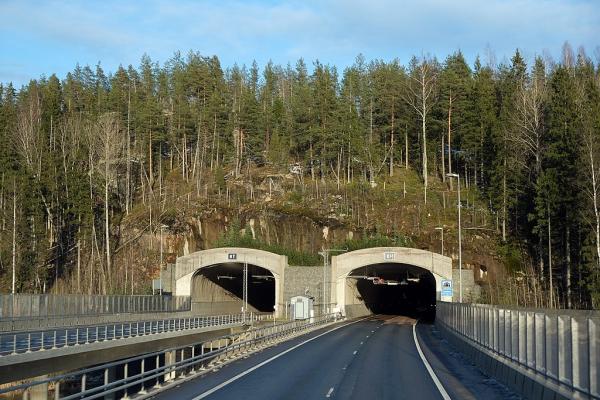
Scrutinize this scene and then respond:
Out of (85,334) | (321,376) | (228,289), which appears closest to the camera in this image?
(321,376)

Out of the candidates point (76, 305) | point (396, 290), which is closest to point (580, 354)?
point (76, 305)

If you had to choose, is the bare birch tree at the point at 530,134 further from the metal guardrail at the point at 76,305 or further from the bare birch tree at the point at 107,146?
the bare birch tree at the point at 107,146

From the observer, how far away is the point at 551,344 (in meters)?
17.4

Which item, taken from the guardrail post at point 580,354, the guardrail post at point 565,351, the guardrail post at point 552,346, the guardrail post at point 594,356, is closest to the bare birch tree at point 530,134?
the guardrail post at point 552,346

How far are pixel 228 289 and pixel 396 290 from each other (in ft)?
101

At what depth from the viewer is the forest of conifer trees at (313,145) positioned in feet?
249

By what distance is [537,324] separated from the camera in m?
18.9

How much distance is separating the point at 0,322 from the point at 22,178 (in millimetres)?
52467

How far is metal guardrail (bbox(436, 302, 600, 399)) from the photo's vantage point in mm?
14117

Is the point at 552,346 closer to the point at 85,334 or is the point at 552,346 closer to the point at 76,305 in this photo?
the point at 85,334

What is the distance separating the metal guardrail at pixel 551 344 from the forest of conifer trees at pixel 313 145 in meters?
39.4

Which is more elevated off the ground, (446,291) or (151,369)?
(446,291)

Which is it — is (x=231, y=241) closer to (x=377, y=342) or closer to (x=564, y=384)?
(x=377, y=342)

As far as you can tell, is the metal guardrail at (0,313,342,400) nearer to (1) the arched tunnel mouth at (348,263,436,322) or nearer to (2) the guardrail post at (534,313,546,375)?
(2) the guardrail post at (534,313,546,375)
